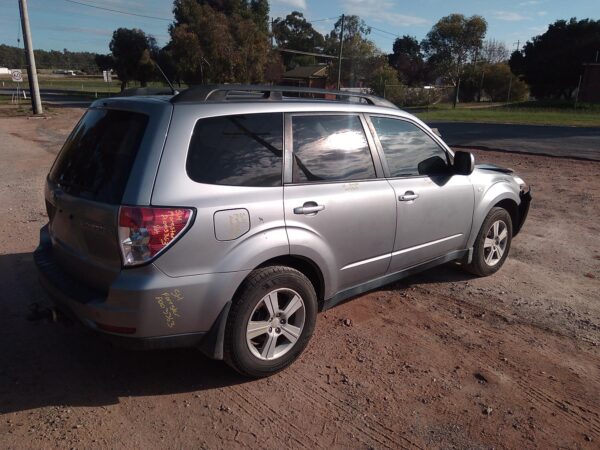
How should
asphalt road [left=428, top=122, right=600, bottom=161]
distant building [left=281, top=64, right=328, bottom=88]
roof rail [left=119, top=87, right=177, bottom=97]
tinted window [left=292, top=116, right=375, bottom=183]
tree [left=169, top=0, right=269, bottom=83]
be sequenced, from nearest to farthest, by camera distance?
tinted window [left=292, top=116, right=375, bottom=183] → roof rail [left=119, top=87, right=177, bottom=97] → asphalt road [left=428, top=122, right=600, bottom=161] → tree [left=169, top=0, right=269, bottom=83] → distant building [left=281, top=64, right=328, bottom=88]

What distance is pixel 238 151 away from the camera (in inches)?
123

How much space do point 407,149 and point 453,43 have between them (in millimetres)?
66101

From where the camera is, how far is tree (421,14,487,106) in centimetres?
6225

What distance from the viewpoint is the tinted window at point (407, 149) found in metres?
4.02

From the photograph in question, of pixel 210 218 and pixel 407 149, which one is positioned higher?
pixel 407 149

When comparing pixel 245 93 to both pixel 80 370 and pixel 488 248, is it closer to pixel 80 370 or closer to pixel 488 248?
pixel 80 370

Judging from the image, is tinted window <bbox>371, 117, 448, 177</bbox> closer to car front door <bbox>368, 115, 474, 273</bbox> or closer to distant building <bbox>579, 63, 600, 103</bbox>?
car front door <bbox>368, 115, 474, 273</bbox>

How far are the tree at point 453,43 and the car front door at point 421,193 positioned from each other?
61347 mm

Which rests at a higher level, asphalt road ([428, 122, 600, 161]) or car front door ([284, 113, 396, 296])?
car front door ([284, 113, 396, 296])

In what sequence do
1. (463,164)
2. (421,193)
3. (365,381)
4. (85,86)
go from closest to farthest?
(365,381) < (421,193) < (463,164) < (85,86)

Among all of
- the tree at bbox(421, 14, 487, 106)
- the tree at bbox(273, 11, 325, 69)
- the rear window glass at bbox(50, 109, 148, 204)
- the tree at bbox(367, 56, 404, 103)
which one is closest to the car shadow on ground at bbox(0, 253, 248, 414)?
the rear window glass at bbox(50, 109, 148, 204)

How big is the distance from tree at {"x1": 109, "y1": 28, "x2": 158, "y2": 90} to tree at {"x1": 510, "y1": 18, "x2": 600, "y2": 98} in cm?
3951

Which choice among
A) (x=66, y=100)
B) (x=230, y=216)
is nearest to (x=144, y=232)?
(x=230, y=216)

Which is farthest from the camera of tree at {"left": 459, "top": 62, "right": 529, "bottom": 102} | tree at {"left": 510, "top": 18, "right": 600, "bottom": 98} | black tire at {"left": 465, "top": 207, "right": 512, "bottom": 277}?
tree at {"left": 459, "top": 62, "right": 529, "bottom": 102}
